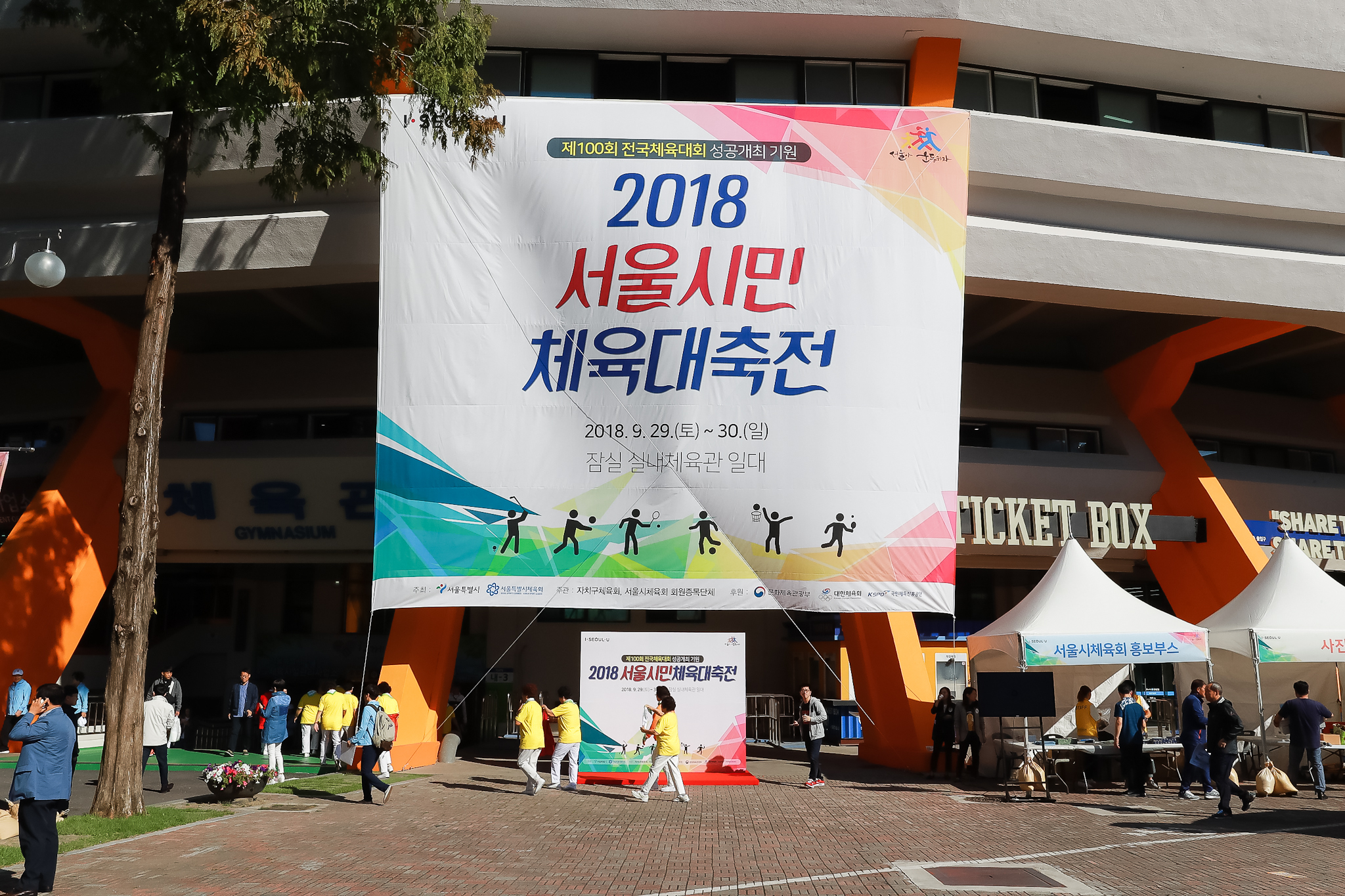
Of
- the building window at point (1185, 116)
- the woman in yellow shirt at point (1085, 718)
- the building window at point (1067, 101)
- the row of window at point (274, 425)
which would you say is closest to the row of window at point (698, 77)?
the building window at point (1067, 101)

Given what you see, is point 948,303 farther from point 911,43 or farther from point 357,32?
point 357,32

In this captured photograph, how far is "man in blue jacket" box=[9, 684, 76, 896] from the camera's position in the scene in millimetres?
8367

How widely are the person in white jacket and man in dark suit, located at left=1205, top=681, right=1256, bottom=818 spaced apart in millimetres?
14330

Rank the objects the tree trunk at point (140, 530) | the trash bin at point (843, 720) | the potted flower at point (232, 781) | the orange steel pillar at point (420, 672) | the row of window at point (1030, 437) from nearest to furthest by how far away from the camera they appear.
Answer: the tree trunk at point (140, 530), the potted flower at point (232, 781), the orange steel pillar at point (420, 672), the trash bin at point (843, 720), the row of window at point (1030, 437)

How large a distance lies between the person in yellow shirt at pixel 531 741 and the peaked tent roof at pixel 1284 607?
38.1 ft

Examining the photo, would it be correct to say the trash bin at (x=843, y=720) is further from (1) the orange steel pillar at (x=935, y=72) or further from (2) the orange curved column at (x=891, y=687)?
(1) the orange steel pillar at (x=935, y=72)

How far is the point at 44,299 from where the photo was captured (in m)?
21.0

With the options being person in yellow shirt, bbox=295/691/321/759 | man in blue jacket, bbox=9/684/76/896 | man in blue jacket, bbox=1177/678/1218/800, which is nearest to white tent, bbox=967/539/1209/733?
man in blue jacket, bbox=1177/678/1218/800

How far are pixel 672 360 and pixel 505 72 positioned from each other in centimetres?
762

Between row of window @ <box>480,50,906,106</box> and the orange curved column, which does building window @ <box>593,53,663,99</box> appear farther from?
the orange curved column

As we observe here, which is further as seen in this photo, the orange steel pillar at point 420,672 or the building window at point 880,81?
the building window at point 880,81

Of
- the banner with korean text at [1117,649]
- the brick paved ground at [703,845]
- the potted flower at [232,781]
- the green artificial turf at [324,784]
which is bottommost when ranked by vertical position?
the green artificial turf at [324,784]

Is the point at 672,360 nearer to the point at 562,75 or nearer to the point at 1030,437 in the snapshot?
the point at 562,75

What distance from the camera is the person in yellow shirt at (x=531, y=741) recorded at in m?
15.7
